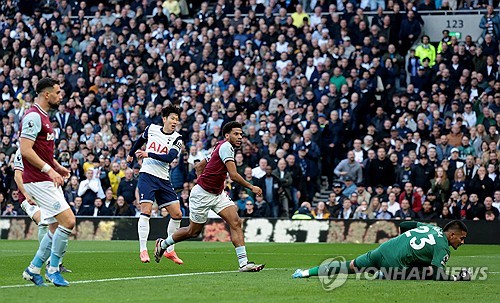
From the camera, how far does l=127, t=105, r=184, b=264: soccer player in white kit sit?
695 inches

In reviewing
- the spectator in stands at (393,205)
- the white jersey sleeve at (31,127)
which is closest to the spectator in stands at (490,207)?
the spectator in stands at (393,205)

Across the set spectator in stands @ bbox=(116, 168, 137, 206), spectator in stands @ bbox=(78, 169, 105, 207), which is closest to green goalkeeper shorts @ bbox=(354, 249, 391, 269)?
spectator in stands @ bbox=(116, 168, 137, 206)

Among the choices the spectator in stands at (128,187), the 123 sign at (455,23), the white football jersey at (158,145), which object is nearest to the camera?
the white football jersey at (158,145)

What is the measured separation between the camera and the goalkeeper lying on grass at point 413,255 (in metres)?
13.3

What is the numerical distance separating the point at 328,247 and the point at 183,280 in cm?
1061

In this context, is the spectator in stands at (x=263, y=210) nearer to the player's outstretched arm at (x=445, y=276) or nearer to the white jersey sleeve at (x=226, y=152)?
the white jersey sleeve at (x=226, y=152)

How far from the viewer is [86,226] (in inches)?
1143

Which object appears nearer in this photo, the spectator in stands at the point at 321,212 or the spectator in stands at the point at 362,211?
the spectator in stands at the point at 362,211

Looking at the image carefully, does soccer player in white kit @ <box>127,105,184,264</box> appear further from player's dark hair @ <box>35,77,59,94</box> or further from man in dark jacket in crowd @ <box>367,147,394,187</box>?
man in dark jacket in crowd @ <box>367,147,394,187</box>

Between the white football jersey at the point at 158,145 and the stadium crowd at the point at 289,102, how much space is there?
10171mm

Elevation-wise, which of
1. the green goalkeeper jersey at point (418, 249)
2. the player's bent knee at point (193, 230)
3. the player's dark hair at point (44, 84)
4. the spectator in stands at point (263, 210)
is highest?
the player's dark hair at point (44, 84)

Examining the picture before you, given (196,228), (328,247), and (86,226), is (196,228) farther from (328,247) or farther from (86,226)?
(86,226)

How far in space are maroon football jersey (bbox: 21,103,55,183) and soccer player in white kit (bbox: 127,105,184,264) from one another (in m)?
4.79

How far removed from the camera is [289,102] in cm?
3048
